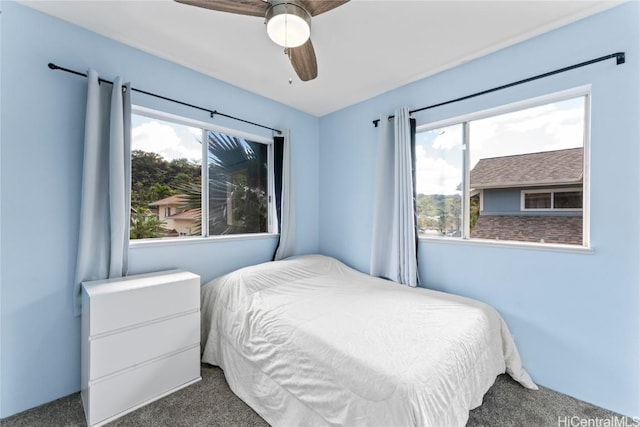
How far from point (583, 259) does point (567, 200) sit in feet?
1.50

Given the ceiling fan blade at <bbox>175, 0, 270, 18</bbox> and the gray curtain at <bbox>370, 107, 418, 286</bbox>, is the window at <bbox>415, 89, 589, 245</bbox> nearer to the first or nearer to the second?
the gray curtain at <bbox>370, 107, 418, 286</bbox>

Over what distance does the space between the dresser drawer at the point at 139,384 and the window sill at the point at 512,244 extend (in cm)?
216

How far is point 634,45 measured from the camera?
1.54m

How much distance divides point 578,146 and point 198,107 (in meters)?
3.01

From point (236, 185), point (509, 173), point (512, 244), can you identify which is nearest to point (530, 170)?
point (509, 173)

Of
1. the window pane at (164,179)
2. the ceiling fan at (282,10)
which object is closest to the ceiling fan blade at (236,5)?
the ceiling fan at (282,10)

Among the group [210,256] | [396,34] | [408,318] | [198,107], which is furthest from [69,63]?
[408,318]

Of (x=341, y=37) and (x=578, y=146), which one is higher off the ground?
(x=341, y=37)

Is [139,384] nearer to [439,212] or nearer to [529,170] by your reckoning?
[439,212]

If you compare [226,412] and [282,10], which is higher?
[282,10]

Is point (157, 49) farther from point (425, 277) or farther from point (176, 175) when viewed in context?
point (425, 277)

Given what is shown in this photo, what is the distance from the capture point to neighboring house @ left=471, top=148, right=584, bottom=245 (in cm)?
187

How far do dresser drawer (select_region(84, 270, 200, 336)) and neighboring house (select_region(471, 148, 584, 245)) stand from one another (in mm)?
2373

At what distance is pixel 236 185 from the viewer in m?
2.77
